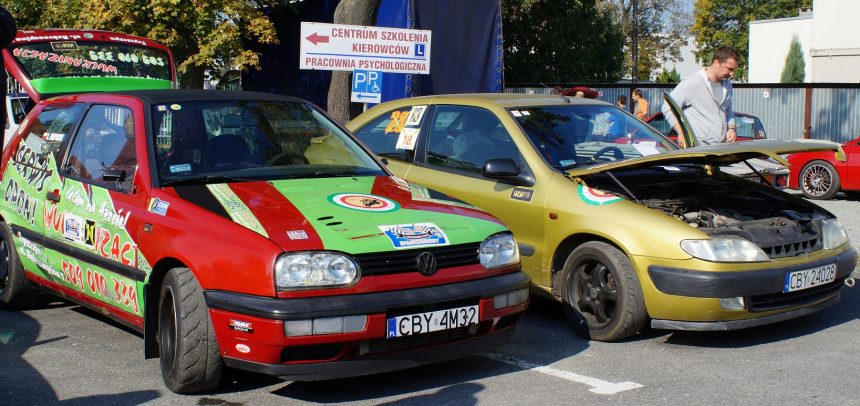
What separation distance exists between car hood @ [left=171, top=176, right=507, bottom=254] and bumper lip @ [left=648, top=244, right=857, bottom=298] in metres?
1.10

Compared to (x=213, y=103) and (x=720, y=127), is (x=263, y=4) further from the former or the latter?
(x=213, y=103)

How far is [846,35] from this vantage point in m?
45.2

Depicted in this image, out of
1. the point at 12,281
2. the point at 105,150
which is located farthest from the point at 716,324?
the point at 12,281

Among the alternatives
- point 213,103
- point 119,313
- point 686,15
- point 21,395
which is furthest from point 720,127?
point 686,15

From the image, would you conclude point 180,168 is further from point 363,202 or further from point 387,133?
point 387,133

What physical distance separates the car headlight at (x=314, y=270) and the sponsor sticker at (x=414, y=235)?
276mm

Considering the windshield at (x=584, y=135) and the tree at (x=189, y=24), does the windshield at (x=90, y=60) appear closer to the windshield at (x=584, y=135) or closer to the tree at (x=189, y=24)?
the tree at (x=189, y=24)

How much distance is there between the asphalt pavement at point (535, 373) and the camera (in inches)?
193

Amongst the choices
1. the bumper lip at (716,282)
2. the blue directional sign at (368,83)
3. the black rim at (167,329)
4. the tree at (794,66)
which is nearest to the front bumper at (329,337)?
Result: the black rim at (167,329)

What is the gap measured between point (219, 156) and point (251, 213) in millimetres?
855

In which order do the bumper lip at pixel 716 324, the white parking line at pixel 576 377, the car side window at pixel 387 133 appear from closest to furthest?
the white parking line at pixel 576 377, the bumper lip at pixel 716 324, the car side window at pixel 387 133

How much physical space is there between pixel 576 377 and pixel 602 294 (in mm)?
909

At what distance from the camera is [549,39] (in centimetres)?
3325

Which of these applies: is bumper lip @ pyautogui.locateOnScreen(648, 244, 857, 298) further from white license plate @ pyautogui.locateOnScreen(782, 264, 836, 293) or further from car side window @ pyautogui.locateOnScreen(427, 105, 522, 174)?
car side window @ pyautogui.locateOnScreen(427, 105, 522, 174)
